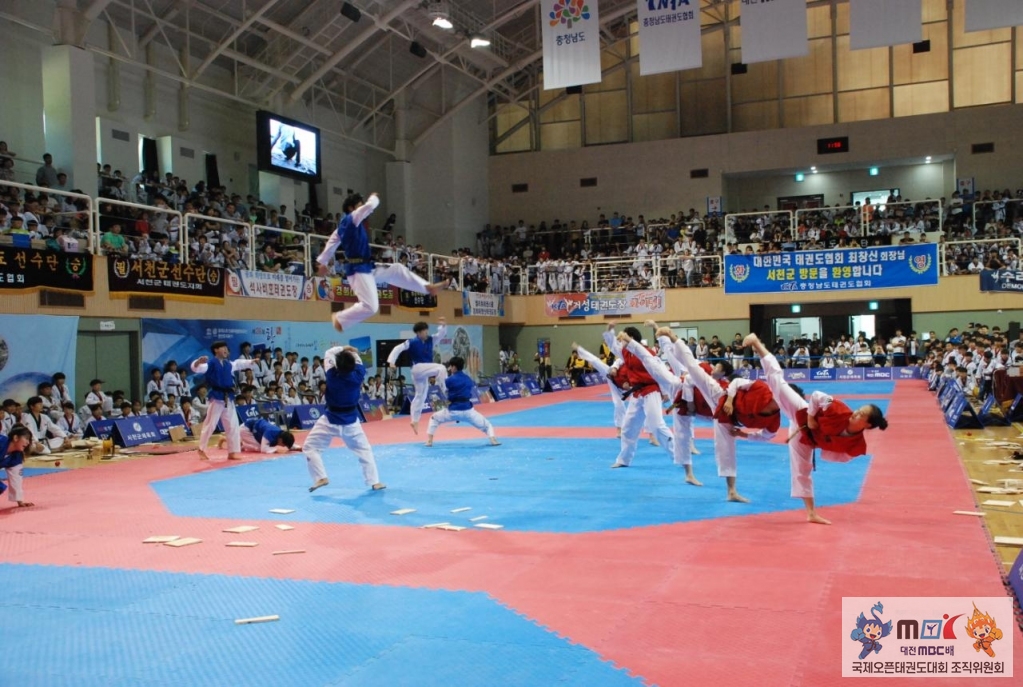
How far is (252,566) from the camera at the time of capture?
6.77 m

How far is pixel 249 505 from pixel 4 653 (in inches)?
175

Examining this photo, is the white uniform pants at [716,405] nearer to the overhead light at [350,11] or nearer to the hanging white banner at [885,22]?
the hanging white banner at [885,22]

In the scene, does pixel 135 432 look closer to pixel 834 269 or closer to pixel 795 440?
pixel 795 440

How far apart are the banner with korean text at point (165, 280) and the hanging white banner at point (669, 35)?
A: 9.96 m

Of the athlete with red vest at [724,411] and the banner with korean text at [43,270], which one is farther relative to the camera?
the banner with korean text at [43,270]

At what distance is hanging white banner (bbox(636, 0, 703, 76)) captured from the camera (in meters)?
16.9

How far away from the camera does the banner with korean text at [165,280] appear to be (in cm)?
1622

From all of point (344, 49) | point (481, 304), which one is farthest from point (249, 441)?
point (344, 49)

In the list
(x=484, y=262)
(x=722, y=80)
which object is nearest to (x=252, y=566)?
(x=484, y=262)

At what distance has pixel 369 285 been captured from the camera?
8.73 metres

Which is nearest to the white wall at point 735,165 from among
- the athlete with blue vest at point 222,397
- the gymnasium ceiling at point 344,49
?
the gymnasium ceiling at point 344,49

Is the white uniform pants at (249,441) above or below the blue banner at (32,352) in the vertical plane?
below

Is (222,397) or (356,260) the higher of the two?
(356,260)

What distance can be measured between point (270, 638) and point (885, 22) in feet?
53.5
